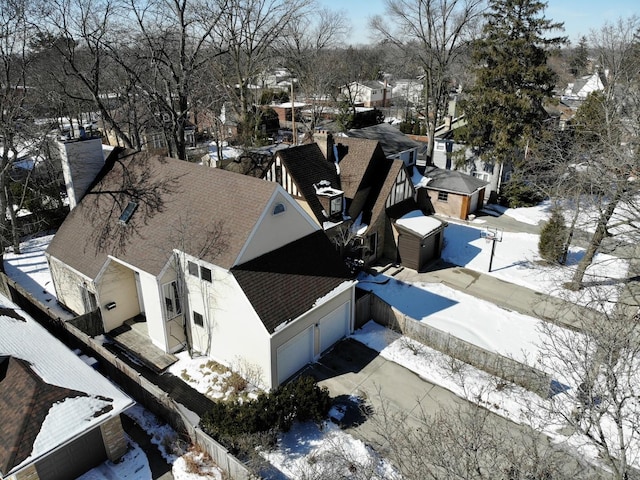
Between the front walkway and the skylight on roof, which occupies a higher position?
the skylight on roof

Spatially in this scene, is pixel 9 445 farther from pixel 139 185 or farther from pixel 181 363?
pixel 139 185

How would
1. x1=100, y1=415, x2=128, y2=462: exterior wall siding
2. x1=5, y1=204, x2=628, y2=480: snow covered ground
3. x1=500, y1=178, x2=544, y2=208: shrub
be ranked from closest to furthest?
x1=100, y1=415, x2=128, y2=462: exterior wall siding
x1=5, y1=204, x2=628, y2=480: snow covered ground
x1=500, y1=178, x2=544, y2=208: shrub

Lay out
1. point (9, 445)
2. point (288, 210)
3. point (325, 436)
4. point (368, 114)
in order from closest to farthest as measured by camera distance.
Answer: point (9, 445) < point (325, 436) < point (288, 210) < point (368, 114)

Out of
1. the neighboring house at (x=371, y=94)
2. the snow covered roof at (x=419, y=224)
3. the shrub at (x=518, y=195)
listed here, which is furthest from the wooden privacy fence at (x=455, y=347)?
the neighboring house at (x=371, y=94)

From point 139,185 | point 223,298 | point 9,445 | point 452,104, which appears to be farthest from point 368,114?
point 9,445

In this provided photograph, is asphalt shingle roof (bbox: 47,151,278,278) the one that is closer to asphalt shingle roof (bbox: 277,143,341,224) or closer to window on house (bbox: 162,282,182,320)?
window on house (bbox: 162,282,182,320)

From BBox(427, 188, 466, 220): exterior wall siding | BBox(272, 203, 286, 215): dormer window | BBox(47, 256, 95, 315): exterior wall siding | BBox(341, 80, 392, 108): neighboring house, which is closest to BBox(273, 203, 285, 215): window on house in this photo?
BBox(272, 203, 286, 215): dormer window
